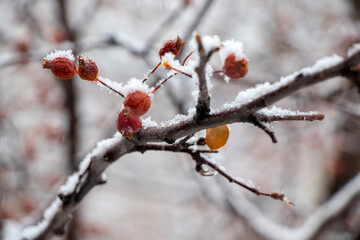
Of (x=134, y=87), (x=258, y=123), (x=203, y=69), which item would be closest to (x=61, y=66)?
(x=134, y=87)

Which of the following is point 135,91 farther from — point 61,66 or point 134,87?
point 61,66

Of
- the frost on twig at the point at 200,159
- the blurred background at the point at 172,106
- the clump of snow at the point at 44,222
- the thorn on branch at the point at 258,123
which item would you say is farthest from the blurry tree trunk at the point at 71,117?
the thorn on branch at the point at 258,123

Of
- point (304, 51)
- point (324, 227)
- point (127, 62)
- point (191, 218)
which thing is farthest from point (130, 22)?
point (324, 227)

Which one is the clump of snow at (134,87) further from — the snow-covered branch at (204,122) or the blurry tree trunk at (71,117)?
the blurry tree trunk at (71,117)

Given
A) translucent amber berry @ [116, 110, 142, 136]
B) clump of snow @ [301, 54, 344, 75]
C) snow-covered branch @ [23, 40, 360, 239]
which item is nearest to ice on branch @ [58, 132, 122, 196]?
snow-covered branch @ [23, 40, 360, 239]

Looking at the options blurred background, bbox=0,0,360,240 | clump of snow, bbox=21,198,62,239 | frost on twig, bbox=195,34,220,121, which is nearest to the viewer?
frost on twig, bbox=195,34,220,121

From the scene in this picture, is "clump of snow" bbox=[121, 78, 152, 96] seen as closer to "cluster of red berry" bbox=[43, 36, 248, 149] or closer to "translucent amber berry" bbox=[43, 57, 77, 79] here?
"cluster of red berry" bbox=[43, 36, 248, 149]

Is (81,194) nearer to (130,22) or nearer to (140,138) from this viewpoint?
(140,138)
